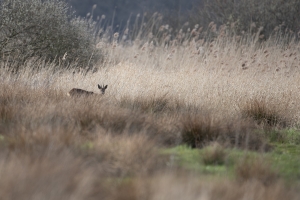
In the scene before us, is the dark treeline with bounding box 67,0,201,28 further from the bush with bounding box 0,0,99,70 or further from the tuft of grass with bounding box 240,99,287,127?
the tuft of grass with bounding box 240,99,287,127

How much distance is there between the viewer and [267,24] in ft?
61.3

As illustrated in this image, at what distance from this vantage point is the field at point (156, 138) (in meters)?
3.33

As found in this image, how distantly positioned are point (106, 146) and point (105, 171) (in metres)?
0.38

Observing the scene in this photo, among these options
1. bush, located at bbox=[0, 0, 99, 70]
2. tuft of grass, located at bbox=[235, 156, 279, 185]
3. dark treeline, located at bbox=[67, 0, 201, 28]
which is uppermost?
dark treeline, located at bbox=[67, 0, 201, 28]

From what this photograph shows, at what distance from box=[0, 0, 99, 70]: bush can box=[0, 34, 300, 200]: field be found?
1836 millimetres

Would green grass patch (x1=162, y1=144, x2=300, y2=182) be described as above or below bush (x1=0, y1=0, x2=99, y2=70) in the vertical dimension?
below

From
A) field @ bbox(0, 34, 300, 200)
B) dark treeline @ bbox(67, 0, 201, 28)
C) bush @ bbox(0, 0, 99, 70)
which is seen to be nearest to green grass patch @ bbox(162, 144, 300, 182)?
field @ bbox(0, 34, 300, 200)

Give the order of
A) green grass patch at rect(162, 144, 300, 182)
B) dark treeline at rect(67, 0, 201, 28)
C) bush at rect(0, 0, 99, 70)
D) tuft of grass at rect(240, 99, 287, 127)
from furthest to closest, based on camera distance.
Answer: dark treeline at rect(67, 0, 201, 28) → bush at rect(0, 0, 99, 70) → tuft of grass at rect(240, 99, 287, 127) → green grass patch at rect(162, 144, 300, 182)

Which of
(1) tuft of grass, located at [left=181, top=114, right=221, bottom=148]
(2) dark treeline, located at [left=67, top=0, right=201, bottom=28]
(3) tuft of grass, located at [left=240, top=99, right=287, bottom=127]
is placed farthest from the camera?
(2) dark treeline, located at [left=67, top=0, right=201, bottom=28]

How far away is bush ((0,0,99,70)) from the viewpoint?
1154 centimetres

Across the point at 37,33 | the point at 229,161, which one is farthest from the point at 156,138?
the point at 37,33

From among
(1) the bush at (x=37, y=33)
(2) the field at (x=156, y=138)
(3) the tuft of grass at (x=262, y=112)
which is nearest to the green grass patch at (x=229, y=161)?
(2) the field at (x=156, y=138)

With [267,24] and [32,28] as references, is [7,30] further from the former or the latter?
[267,24]

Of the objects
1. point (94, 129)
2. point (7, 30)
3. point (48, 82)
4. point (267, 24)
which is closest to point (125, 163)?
point (94, 129)
